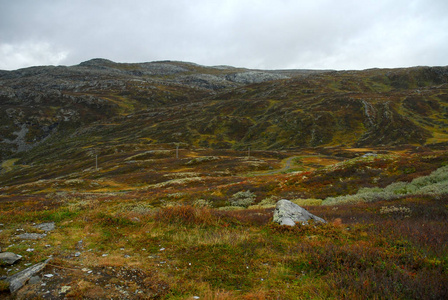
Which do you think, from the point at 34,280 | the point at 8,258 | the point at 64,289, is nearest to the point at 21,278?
the point at 34,280

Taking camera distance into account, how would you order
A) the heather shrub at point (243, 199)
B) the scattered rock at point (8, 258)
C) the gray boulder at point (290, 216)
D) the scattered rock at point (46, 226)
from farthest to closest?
the heather shrub at point (243, 199), the gray boulder at point (290, 216), the scattered rock at point (46, 226), the scattered rock at point (8, 258)

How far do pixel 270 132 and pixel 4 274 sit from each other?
150 m

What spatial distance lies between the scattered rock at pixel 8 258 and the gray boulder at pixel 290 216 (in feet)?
30.1

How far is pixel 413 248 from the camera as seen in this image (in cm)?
678

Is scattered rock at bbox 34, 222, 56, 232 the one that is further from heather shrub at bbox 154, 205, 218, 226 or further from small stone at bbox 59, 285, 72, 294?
small stone at bbox 59, 285, 72, 294

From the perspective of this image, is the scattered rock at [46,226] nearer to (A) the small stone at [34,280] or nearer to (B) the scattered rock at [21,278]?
(B) the scattered rock at [21,278]

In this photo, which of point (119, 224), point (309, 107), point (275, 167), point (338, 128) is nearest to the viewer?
point (119, 224)

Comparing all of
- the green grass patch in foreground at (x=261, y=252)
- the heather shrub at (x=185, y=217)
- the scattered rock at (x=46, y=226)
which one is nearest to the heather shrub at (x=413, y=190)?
the green grass patch in foreground at (x=261, y=252)

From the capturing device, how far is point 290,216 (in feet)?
35.3

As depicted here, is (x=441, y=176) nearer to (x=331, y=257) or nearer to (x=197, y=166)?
(x=331, y=257)

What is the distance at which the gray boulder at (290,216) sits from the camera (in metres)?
10.3

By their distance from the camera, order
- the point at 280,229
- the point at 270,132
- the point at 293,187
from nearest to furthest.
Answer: the point at 280,229 → the point at 293,187 → the point at 270,132

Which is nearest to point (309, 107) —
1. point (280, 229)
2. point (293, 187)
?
point (293, 187)

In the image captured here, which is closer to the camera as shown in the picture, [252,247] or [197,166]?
[252,247]
